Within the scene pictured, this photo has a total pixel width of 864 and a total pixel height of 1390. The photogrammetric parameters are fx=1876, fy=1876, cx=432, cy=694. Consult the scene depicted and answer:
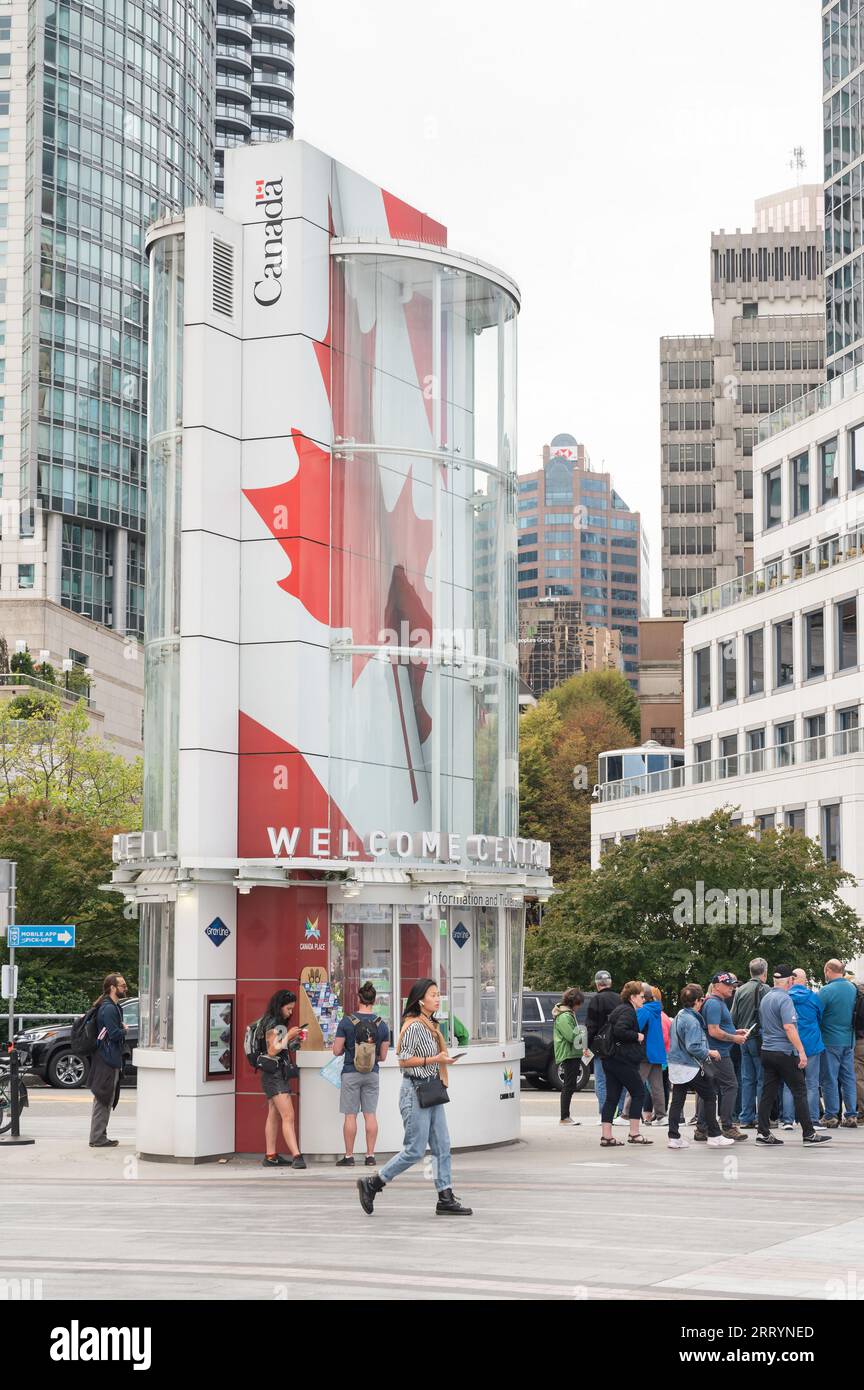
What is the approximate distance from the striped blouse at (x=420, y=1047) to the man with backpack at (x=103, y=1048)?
719cm

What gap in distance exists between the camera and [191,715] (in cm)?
1897

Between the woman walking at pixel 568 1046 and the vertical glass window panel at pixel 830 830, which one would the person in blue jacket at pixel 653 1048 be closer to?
the woman walking at pixel 568 1046

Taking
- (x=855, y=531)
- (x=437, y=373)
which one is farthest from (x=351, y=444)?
(x=855, y=531)

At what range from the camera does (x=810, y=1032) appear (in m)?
20.5

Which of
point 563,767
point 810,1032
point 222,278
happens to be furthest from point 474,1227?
point 563,767

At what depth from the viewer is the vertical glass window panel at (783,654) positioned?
5384 centimetres

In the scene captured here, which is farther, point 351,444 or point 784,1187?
point 351,444

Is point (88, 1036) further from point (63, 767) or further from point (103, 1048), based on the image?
point (63, 767)

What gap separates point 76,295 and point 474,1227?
336 feet

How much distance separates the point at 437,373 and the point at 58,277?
9301 cm
